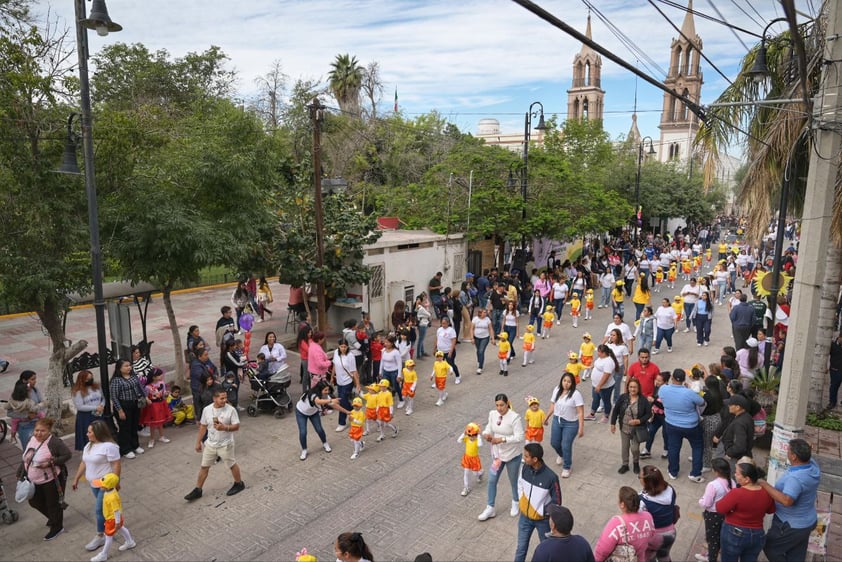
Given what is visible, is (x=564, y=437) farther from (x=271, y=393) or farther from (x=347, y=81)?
(x=347, y=81)

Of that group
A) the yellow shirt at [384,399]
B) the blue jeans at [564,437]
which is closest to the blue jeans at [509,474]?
the blue jeans at [564,437]

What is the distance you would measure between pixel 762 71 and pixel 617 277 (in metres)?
16.5

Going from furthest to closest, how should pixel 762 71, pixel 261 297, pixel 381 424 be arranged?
pixel 261 297 < pixel 381 424 < pixel 762 71

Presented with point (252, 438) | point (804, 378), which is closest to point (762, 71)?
point (804, 378)

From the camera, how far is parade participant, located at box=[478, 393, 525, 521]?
22.4 ft

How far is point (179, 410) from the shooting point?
10.2 meters

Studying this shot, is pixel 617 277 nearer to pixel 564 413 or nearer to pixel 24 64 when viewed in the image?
pixel 564 413

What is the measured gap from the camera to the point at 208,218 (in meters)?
11.2

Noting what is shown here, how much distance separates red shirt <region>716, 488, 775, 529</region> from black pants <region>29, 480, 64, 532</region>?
726cm

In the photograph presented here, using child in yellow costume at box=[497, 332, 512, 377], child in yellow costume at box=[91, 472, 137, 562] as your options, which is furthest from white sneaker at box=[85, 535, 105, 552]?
child in yellow costume at box=[497, 332, 512, 377]

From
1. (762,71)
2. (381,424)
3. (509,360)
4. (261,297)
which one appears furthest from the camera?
(261,297)

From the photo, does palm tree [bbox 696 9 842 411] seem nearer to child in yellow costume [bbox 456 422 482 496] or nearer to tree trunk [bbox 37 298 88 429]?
child in yellow costume [bbox 456 422 482 496]

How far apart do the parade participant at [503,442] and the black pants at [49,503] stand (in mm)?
5050

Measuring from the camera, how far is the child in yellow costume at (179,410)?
1017cm
